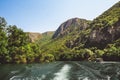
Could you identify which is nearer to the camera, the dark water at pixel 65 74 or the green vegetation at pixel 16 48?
the dark water at pixel 65 74

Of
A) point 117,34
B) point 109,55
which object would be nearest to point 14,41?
point 109,55

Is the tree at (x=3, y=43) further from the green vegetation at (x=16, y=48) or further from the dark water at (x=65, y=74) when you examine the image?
the dark water at (x=65, y=74)

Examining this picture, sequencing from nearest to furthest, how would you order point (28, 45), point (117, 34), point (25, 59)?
point (25, 59) < point (28, 45) < point (117, 34)

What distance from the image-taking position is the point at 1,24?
11244cm

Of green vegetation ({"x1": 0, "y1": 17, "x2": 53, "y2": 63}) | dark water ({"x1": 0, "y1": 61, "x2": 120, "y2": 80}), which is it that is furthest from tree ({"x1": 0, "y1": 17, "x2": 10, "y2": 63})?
dark water ({"x1": 0, "y1": 61, "x2": 120, "y2": 80})

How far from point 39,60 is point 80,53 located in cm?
4463

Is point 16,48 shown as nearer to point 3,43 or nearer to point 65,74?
point 3,43

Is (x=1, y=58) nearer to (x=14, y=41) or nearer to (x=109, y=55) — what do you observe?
(x=14, y=41)

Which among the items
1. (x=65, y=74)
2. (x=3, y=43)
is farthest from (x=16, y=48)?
(x=65, y=74)

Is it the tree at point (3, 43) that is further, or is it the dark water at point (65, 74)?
the tree at point (3, 43)

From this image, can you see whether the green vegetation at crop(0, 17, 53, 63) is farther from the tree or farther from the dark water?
the dark water

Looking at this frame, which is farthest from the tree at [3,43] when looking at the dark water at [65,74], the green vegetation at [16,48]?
the dark water at [65,74]

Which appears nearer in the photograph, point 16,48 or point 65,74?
point 65,74

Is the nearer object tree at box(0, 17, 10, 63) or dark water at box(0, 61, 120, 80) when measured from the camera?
dark water at box(0, 61, 120, 80)
